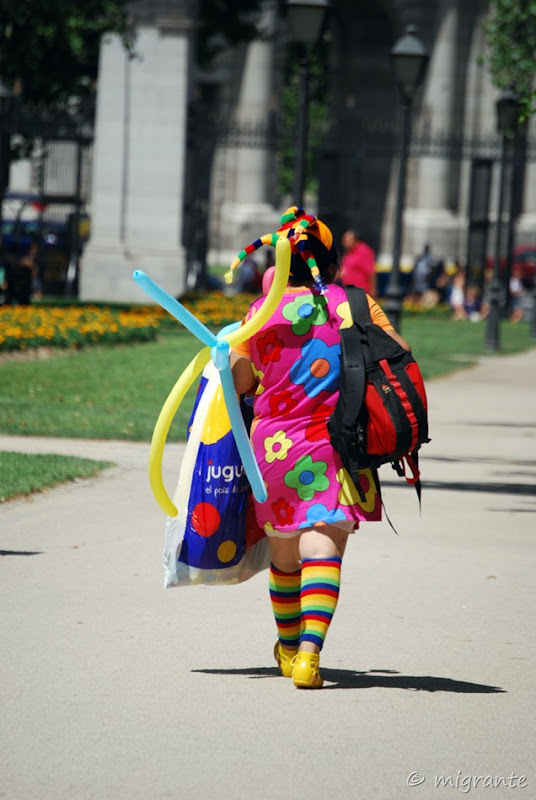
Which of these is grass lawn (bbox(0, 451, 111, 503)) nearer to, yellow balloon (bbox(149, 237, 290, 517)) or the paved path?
the paved path

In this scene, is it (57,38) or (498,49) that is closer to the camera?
(498,49)

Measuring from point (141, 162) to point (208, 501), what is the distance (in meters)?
24.4

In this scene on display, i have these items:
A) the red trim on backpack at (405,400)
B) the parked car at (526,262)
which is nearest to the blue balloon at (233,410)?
the red trim on backpack at (405,400)

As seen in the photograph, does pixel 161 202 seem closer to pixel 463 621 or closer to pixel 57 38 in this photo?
pixel 57 38

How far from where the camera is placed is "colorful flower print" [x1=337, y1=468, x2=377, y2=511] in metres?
5.21

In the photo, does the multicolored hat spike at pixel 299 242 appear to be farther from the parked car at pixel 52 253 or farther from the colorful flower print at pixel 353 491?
the parked car at pixel 52 253

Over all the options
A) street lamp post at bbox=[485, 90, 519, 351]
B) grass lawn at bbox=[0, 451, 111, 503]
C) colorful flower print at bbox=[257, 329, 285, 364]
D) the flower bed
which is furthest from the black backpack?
street lamp post at bbox=[485, 90, 519, 351]

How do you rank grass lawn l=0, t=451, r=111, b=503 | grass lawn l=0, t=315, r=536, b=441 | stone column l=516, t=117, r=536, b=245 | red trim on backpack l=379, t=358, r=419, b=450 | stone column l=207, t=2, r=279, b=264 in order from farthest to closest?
stone column l=207, t=2, r=279, b=264
stone column l=516, t=117, r=536, b=245
grass lawn l=0, t=315, r=536, b=441
grass lawn l=0, t=451, r=111, b=503
red trim on backpack l=379, t=358, r=419, b=450

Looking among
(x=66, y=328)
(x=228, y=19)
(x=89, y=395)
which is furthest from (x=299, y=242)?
(x=228, y=19)

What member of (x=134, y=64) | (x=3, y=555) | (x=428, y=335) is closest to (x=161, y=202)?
(x=134, y=64)

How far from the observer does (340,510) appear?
5.20 metres

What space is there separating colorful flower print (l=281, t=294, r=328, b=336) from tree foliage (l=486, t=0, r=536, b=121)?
45.0 ft

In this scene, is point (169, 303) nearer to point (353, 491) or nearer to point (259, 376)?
point (259, 376)

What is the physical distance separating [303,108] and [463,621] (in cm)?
886
